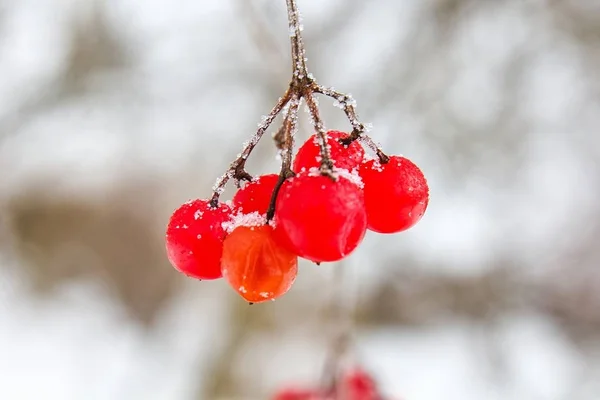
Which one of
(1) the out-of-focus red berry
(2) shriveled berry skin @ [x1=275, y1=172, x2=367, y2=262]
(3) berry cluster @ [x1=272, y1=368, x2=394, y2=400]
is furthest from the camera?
(1) the out-of-focus red berry

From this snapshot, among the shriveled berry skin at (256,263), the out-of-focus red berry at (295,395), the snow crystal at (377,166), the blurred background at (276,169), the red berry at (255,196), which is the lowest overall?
the shriveled berry skin at (256,263)

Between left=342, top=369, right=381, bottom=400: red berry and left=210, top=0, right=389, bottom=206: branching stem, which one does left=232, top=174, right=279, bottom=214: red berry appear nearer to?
left=210, top=0, right=389, bottom=206: branching stem

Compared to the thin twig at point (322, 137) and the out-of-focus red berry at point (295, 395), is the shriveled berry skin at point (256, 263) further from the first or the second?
the out-of-focus red berry at point (295, 395)

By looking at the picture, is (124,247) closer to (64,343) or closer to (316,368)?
(64,343)

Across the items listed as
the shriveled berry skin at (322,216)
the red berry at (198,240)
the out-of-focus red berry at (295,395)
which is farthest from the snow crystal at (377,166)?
the out-of-focus red berry at (295,395)

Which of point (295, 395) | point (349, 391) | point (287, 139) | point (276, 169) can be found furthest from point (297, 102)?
point (276, 169)

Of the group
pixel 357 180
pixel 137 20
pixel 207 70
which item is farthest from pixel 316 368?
pixel 357 180

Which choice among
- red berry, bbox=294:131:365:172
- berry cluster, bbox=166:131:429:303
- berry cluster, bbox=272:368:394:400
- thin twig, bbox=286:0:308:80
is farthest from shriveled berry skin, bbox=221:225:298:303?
berry cluster, bbox=272:368:394:400
